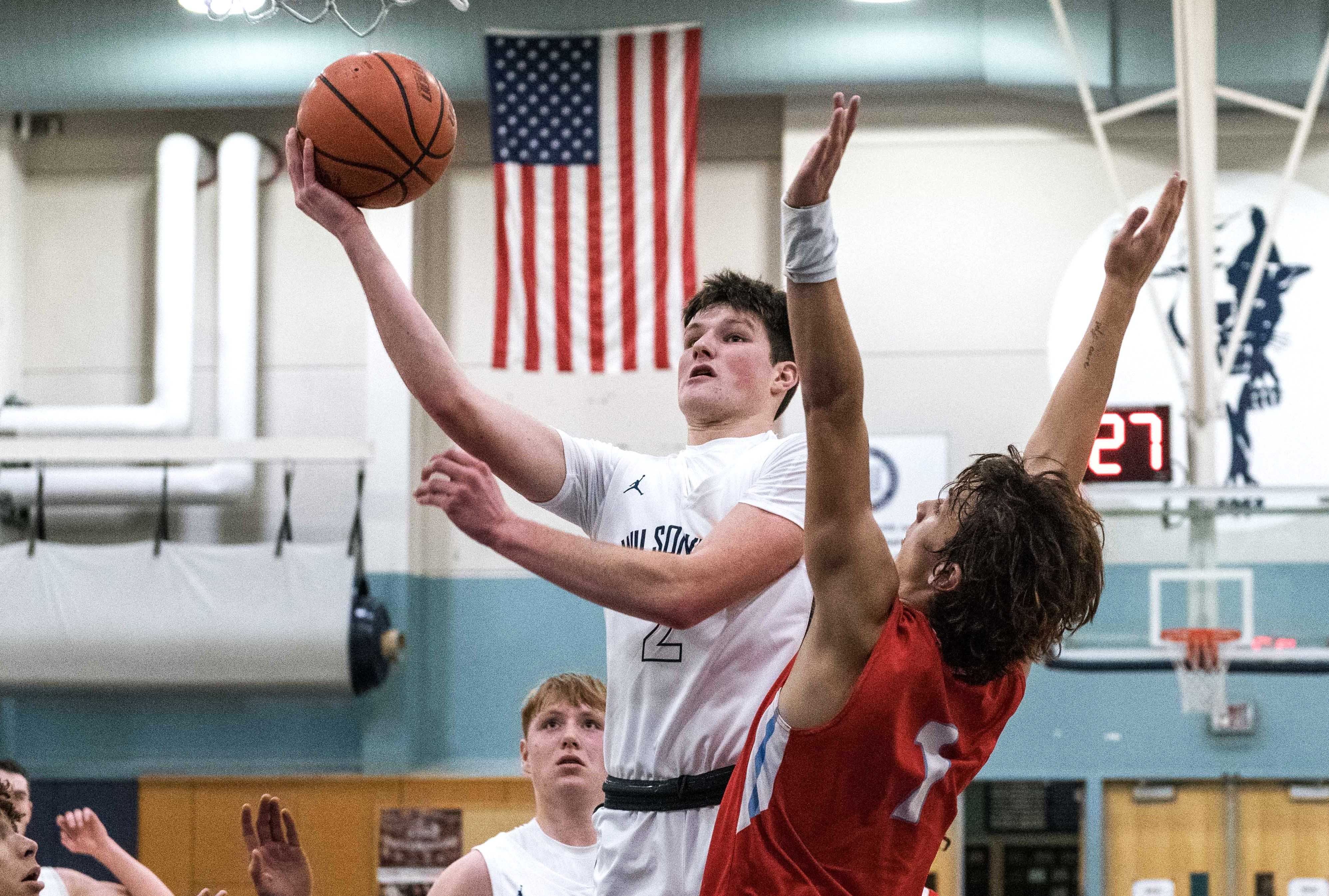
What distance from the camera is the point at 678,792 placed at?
117 inches

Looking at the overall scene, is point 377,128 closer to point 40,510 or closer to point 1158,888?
point 1158,888

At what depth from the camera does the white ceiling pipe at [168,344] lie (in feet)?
33.4

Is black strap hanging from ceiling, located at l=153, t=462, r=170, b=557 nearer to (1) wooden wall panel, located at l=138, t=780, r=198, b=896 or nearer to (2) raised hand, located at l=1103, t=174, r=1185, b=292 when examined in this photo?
(1) wooden wall panel, located at l=138, t=780, r=198, b=896

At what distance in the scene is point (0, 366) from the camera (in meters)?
10.8

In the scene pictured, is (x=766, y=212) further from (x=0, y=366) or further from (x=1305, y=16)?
(x=0, y=366)

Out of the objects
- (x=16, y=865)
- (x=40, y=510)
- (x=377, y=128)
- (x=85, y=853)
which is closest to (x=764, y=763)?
(x=377, y=128)

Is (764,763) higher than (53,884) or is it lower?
higher

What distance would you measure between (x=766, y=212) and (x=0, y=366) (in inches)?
239

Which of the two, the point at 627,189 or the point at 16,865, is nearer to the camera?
the point at 16,865

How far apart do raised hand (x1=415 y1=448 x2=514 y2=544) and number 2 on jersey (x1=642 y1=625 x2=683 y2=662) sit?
737 millimetres

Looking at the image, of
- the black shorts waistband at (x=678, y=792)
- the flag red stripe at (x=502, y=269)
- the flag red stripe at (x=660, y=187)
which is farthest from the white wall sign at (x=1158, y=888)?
the black shorts waistband at (x=678, y=792)

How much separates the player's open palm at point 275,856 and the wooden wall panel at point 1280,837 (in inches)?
286

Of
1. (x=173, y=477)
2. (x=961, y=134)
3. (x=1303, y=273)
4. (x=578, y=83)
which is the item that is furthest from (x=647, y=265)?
(x=1303, y=273)

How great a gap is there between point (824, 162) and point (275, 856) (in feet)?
7.25
